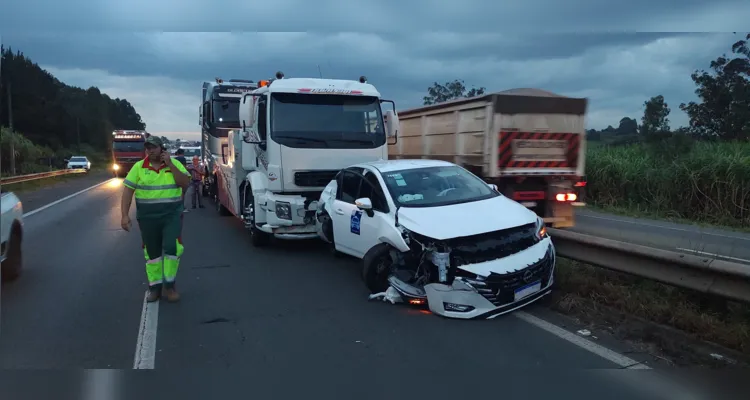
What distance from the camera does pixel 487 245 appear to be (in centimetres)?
588

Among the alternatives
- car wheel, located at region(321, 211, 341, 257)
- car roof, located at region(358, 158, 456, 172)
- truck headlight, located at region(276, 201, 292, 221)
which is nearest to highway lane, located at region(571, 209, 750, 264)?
car roof, located at region(358, 158, 456, 172)

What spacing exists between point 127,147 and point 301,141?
30985 millimetres

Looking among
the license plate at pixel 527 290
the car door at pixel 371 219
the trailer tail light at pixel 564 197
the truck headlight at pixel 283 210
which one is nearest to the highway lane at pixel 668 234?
the trailer tail light at pixel 564 197

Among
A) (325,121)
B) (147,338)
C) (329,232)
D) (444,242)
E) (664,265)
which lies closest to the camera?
(147,338)

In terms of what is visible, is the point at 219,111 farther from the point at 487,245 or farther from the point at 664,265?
the point at 664,265

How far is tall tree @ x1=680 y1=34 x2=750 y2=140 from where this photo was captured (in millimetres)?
21094

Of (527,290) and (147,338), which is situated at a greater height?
(527,290)

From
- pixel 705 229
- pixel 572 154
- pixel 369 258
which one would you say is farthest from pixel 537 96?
pixel 705 229

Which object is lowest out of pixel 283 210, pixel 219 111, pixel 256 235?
pixel 256 235

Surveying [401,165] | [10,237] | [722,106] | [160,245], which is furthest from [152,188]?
[722,106]

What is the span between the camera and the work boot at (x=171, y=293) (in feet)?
21.2

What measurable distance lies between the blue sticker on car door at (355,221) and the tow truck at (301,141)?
1.94 m

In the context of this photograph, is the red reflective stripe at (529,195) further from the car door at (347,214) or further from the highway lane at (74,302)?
the highway lane at (74,302)

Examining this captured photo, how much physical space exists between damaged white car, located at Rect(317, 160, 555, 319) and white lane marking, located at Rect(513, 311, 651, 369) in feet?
0.70
